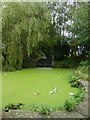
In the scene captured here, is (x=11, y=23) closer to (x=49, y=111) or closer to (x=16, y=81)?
(x=16, y=81)

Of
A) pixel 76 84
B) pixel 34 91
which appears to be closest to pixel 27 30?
pixel 76 84

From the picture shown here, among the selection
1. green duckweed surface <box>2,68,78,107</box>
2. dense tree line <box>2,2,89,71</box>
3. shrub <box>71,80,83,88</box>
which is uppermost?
dense tree line <box>2,2,89,71</box>

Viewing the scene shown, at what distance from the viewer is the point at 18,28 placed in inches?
365

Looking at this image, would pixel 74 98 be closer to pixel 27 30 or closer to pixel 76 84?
pixel 76 84

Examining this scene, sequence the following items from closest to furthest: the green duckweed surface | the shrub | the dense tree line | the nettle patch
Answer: the nettle patch < the green duckweed surface < the shrub < the dense tree line

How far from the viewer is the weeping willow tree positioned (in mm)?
9273

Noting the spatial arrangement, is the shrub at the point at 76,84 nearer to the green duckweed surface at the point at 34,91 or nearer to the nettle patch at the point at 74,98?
the nettle patch at the point at 74,98

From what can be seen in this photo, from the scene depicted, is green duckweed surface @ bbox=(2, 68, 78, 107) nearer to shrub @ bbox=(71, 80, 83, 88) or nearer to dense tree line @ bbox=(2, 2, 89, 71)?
shrub @ bbox=(71, 80, 83, 88)

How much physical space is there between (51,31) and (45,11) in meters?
2.02

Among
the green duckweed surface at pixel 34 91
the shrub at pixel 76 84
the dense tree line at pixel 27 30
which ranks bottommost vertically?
the green duckweed surface at pixel 34 91

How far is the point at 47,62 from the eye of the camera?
12094 millimetres

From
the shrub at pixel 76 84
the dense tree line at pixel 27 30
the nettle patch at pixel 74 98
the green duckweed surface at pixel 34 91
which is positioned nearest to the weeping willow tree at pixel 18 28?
the dense tree line at pixel 27 30

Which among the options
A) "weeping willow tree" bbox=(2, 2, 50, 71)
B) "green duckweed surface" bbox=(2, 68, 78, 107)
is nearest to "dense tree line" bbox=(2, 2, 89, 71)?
"weeping willow tree" bbox=(2, 2, 50, 71)

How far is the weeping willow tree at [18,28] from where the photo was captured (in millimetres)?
9273
